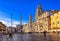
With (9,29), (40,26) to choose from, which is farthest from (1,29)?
(40,26)

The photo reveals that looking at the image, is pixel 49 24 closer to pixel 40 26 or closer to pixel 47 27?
pixel 47 27

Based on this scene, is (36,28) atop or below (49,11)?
below

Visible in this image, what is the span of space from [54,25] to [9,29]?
3689 cm

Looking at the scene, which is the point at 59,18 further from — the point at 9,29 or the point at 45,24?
the point at 9,29

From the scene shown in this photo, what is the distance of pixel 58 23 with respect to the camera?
120375 mm

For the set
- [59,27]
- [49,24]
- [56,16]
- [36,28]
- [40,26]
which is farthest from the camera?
[36,28]

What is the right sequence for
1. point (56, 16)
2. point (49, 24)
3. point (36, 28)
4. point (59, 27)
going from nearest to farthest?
point (59, 27) → point (56, 16) → point (49, 24) → point (36, 28)

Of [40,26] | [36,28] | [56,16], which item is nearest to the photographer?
[56,16]

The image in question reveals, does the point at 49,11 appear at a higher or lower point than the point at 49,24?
higher

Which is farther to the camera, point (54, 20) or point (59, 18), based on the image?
point (54, 20)

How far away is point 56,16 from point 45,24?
21.6 metres

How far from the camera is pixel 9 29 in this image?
143 meters

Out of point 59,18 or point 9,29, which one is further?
point 9,29

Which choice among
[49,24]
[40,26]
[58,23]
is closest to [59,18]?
[58,23]
